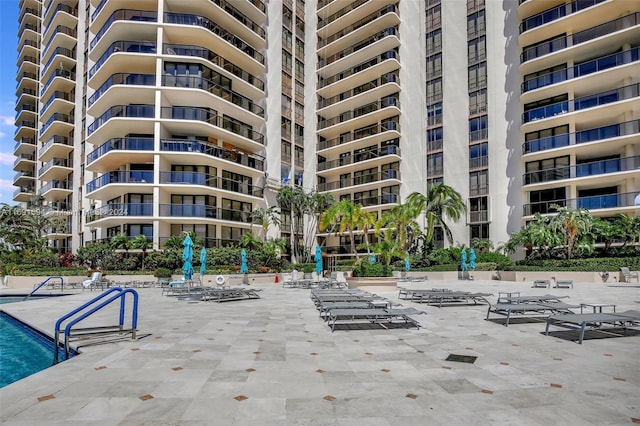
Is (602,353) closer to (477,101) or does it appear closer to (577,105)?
(577,105)

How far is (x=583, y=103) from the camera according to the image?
37375mm

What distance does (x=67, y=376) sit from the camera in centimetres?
708

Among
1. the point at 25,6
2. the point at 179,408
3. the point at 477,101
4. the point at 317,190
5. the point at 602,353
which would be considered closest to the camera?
the point at 179,408

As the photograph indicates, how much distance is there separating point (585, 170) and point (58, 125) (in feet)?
192

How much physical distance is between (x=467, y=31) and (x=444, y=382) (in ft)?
152

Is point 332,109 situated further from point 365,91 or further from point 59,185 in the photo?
point 59,185

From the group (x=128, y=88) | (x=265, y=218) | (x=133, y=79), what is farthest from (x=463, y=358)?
(x=133, y=79)

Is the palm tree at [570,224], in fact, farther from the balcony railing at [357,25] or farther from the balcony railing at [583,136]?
the balcony railing at [357,25]

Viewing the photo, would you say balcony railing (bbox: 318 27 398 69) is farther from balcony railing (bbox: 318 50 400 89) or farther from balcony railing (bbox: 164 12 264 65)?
balcony railing (bbox: 164 12 264 65)

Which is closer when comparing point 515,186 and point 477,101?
point 515,186

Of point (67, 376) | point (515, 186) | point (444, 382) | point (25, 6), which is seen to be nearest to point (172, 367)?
point (67, 376)

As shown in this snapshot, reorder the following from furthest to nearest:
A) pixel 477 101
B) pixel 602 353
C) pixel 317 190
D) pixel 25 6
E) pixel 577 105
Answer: pixel 25 6, pixel 317 190, pixel 477 101, pixel 577 105, pixel 602 353

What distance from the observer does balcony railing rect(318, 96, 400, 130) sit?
162 ft

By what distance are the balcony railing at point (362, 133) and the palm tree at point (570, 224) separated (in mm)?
21191
